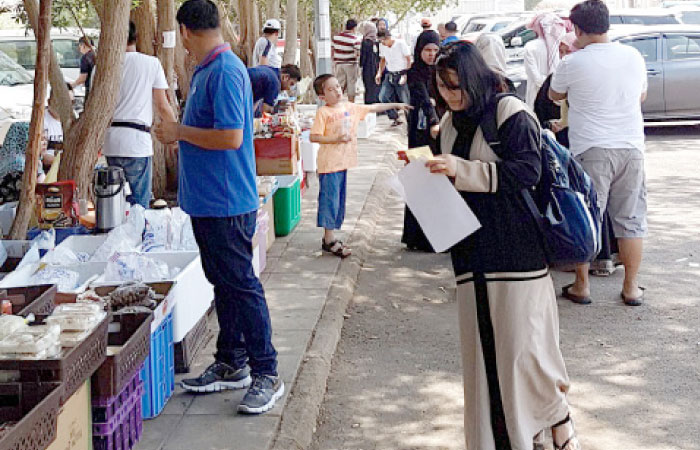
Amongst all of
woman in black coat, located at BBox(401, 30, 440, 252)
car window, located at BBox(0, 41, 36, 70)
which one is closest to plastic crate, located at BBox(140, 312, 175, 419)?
woman in black coat, located at BBox(401, 30, 440, 252)

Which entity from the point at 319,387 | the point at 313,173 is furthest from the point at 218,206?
the point at 313,173

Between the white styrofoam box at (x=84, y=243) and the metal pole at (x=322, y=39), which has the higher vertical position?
the metal pole at (x=322, y=39)

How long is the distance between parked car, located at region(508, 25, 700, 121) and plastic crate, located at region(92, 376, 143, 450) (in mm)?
13036

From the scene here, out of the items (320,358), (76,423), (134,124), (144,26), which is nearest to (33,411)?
(76,423)

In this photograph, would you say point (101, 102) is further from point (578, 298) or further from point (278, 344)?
point (578, 298)

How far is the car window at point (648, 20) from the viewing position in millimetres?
20594

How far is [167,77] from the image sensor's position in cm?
1095

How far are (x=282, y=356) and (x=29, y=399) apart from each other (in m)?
2.46

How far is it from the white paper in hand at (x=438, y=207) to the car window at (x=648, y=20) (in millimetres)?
17530

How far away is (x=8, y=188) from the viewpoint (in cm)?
812

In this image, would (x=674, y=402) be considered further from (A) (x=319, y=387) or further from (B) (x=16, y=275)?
(B) (x=16, y=275)

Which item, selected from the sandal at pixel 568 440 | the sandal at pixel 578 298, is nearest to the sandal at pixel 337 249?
the sandal at pixel 578 298

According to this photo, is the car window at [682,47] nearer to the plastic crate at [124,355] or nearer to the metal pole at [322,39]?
the metal pole at [322,39]

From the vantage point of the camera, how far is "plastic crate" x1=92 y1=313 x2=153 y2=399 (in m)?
4.33
